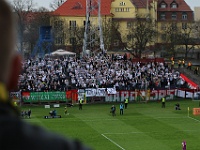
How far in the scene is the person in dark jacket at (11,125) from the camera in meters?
1.97

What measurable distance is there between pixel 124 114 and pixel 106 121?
418 centimetres

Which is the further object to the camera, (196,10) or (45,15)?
(196,10)

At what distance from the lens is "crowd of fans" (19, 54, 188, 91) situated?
5600cm

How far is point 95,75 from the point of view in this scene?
59.0 metres

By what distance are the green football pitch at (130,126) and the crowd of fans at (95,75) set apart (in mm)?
2509

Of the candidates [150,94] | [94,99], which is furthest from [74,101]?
[150,94]

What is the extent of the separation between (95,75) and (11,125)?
57.0 meters

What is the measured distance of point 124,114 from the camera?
48219mm

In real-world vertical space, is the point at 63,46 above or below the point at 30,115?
above

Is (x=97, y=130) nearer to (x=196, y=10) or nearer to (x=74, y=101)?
(x=74, y=101)

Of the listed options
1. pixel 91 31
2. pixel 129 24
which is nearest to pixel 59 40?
pixel 129 24

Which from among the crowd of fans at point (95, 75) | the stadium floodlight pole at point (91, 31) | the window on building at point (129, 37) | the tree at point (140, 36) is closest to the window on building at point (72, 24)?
the stadium floodlight pole at point (91, 31)

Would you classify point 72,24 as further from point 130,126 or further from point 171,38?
point 130,126

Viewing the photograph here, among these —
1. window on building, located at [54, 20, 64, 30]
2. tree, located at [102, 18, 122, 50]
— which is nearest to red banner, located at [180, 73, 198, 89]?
tree, located at [102, 18, 122, 50]
